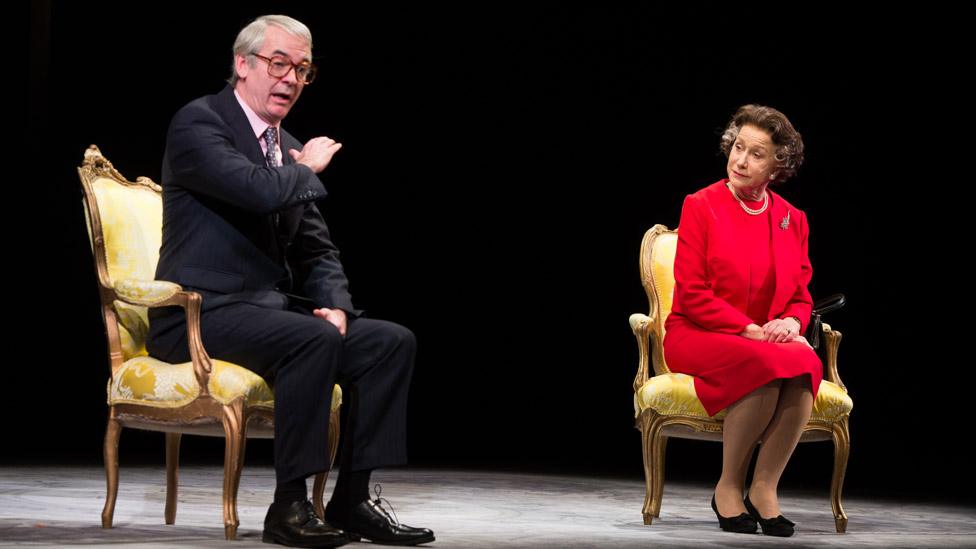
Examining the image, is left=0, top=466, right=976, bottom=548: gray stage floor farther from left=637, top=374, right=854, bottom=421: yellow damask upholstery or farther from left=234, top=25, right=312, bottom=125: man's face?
left=234, top=25, right=312, bottom=125: man's face

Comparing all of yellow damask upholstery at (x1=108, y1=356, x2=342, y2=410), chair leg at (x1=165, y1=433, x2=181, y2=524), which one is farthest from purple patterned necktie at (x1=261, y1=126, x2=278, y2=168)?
chair leg at (x1=165, y1=433, x2=181, y2=524)

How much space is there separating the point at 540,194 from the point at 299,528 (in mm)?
4057

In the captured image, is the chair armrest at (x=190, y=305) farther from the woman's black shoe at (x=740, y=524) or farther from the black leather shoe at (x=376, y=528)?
the woman's black shoe at (x=740, y=524)

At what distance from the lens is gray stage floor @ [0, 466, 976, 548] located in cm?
273

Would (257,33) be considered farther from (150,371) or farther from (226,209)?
(150,371)

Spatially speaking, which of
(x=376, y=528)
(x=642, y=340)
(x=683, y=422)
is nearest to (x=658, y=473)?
(x=683, y=422)

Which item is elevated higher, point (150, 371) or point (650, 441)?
point (150, 371)

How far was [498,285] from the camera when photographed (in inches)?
252

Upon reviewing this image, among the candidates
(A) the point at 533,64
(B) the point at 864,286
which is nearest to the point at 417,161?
(A) the point at 533,64

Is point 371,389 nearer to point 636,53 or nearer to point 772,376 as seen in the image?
point 772,376

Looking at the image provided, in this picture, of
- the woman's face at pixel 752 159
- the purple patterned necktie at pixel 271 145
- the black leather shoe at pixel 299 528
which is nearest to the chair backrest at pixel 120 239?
the purple patterned necktie at pixel 271 145

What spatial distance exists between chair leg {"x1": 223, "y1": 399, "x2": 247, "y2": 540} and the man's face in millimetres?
696

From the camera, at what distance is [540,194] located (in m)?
6.29

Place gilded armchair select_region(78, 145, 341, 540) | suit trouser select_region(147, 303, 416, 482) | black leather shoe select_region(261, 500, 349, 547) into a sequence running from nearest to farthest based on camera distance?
1. black leather shoe select_region(261, 500, 349, 547)
2. suit trouser select_region(147, 303, 416, 482)
3. gilded armchair select_region(78, 145, 341, 540)
